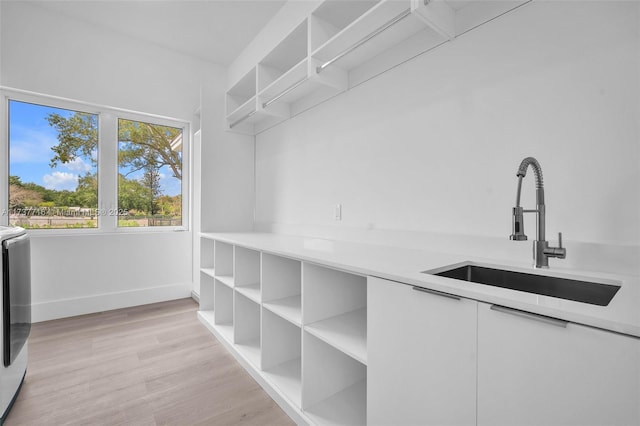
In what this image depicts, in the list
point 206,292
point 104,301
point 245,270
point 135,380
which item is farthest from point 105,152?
point 135,380

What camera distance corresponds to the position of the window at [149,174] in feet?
10.5

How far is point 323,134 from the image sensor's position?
91.0 inches

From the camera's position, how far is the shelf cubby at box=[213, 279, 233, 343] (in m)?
2.47

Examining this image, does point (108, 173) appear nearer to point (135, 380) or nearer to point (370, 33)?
point (135, 380)

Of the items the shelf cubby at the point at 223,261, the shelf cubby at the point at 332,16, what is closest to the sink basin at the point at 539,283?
the shelf cubby at the point at 332,16

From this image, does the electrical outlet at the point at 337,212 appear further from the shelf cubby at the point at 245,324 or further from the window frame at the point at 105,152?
the window frame at the point at 105,152

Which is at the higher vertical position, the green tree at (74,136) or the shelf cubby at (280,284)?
the green tree at (74,136)

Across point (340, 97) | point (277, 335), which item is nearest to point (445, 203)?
point (340, 97)

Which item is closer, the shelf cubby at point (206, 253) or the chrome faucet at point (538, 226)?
the chrome faucet at point (538, 226)

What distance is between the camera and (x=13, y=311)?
4.80 ft

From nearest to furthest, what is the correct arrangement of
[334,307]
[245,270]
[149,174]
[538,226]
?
[538,226] < [334,307] < [245,270] < [149,174]

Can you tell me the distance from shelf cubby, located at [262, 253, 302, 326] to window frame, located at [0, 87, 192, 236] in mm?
2168

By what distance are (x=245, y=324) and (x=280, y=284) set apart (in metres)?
0.56

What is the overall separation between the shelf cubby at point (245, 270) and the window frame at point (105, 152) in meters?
1.75
